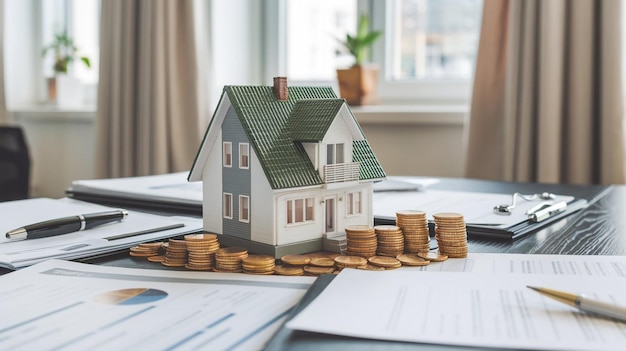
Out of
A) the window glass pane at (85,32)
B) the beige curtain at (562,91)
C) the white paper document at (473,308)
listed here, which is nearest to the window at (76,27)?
the window glass pane at (85,32)

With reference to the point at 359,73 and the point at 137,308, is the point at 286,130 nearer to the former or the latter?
the point at 137,308

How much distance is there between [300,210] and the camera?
0.75m

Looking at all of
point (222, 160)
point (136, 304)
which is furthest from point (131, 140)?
point (136, 304)

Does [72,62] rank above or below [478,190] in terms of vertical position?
above

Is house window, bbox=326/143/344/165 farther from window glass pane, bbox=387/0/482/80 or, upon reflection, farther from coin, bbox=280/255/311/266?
window glass pane, bbox=387/0/482/80

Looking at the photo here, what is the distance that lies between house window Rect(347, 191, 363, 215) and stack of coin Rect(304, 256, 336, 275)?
0.34 feet

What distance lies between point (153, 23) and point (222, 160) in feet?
6.96

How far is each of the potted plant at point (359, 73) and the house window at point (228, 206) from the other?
186 centimetres

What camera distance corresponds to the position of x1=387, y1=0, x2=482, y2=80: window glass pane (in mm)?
2717

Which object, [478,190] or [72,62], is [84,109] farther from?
[478,190]

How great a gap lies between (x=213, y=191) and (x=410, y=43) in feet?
7.00

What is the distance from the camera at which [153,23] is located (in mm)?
2771

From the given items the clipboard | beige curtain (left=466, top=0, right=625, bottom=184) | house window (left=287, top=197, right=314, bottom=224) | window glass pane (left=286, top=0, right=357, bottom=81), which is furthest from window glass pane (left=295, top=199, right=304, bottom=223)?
window glass pane (left=286, top=0, right=357, bottom=81)

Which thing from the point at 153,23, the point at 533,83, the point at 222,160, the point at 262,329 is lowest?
the point at 262,329
